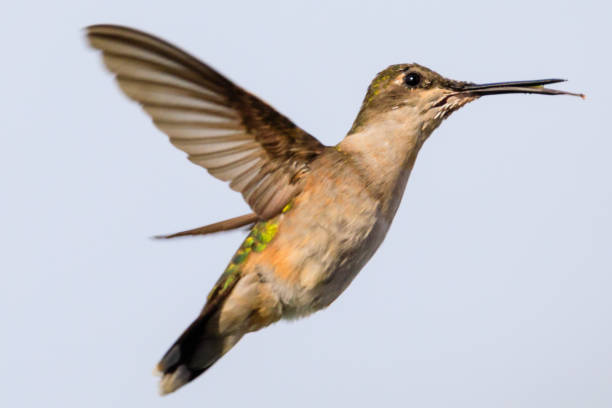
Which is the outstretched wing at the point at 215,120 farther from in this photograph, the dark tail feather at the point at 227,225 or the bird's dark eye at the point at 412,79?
the bird's dark eye at the point at 412,79

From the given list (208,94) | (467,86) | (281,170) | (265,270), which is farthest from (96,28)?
(467,86)

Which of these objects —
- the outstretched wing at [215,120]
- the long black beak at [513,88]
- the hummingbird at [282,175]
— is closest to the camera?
the outstretched wing at [215,120]

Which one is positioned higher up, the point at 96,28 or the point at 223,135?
the point at 96,28

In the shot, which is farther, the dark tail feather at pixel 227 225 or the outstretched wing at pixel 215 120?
the dark tail feather at pixel 227 225

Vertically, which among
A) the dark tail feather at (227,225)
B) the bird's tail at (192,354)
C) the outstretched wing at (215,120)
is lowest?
the bird's tail at (192,354)

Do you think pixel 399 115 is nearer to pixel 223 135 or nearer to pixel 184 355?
pixel 223 135

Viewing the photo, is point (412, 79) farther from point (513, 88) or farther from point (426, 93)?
point (513, 88)

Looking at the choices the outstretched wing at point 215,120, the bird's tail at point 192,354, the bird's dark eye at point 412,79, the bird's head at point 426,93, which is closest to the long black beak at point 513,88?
the bird's head at point 426,93

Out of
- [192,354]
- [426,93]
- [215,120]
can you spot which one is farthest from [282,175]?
[192,354]

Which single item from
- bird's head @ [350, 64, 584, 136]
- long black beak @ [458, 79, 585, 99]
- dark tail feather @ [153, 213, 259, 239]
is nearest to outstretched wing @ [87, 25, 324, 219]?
dark tail feather @ [153, 213, 259, 239]
